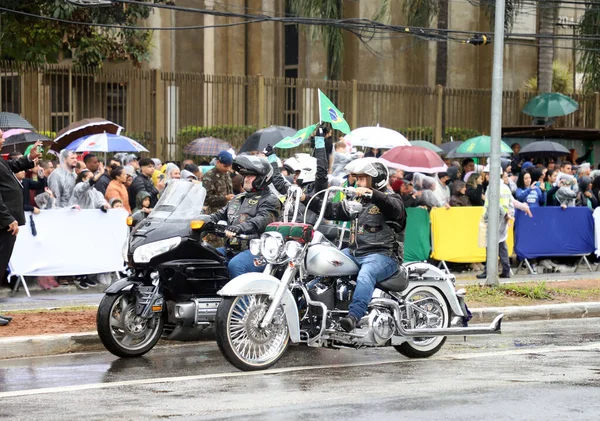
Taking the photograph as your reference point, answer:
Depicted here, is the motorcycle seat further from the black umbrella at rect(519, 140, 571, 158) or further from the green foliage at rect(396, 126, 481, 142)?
the black umbrella at rect(519, 140, 571, 158)

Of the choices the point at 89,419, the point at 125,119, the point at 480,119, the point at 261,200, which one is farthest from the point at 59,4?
the point at 89,419

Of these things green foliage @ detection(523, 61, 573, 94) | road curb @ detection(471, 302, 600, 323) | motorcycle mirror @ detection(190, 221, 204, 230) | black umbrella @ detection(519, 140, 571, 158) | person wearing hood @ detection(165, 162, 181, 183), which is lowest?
road curb @ detection(471, 302, 600, 323)

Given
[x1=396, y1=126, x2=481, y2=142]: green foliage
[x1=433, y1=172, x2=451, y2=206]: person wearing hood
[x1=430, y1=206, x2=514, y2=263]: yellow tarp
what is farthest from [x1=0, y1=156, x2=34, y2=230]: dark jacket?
[x1=396, y1=126, x2=481, y2=142]: green foliage

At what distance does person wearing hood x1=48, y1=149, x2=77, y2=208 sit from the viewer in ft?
53.5

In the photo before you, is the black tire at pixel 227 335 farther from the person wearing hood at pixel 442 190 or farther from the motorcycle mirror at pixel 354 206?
the person wearing hood at pixel 442 190

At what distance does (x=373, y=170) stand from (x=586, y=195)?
1248cm

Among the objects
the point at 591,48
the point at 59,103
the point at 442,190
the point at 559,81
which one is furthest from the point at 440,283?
the point at 559,81

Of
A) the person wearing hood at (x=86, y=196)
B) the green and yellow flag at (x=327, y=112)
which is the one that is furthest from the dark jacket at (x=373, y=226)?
the person wearing hood at (x=86, y=196)

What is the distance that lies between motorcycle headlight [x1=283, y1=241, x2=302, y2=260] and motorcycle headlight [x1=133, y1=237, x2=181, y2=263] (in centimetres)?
111

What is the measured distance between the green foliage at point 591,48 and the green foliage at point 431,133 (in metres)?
5.23

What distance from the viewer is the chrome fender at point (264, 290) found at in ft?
30.8

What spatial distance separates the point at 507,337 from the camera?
1234 cm

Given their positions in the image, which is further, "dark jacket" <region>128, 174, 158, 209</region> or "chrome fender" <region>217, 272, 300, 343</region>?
"dark jacket" <region>128, 174, 158, 209</region>

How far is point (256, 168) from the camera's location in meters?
10.8
